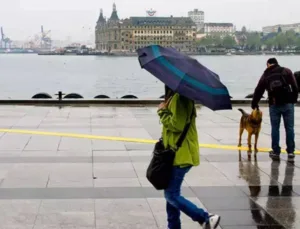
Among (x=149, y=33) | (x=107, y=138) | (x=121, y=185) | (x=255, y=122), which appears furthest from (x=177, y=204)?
(x=149, y=33)

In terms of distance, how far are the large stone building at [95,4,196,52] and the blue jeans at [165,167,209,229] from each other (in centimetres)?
16219

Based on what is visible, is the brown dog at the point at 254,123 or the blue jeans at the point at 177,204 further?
the brown dog at the point at 254,123

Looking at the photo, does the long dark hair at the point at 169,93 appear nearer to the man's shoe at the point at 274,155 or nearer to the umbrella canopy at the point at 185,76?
the umbrella canopy at the point at 185,76

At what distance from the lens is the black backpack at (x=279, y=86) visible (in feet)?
31.3

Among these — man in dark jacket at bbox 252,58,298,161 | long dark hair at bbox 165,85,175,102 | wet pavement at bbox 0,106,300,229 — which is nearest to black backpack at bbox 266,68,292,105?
man in dark jacket at bbox 252,58,298,161

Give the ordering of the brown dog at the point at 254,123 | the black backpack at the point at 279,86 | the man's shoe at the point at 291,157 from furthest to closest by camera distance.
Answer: the brown dog at the point at 254,123 → the man's shoe at the point at 291,157 → the black backpack at the point at 279,86

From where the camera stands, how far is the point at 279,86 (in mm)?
9539

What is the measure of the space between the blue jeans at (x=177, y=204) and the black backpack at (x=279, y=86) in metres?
4.55

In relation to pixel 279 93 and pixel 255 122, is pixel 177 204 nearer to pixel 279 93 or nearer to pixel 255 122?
pixel 279 93

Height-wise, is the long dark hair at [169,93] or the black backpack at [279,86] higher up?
the long dark hair at [169,93]

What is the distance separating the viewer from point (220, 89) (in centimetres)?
511

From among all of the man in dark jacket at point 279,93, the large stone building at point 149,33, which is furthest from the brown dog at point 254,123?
the large stone building at point 149,33

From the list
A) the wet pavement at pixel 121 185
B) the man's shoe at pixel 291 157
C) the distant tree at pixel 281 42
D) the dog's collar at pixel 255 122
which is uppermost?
the dog's collar at pixel 255 122

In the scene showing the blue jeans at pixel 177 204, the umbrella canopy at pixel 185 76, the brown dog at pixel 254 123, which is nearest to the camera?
the umbrella canopy at pixel 185 76
